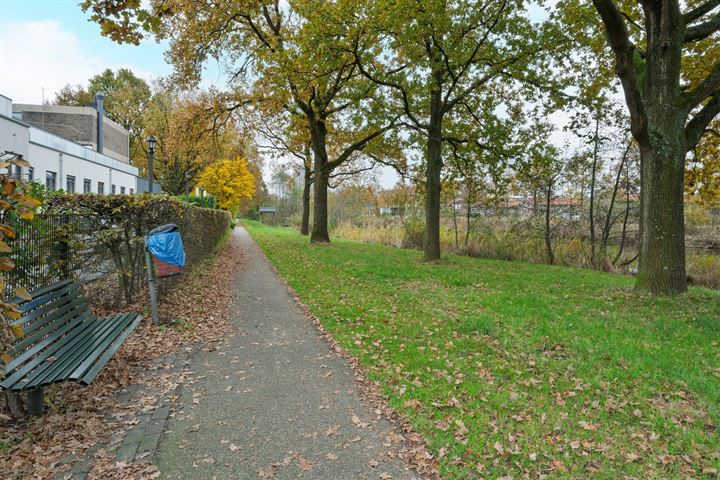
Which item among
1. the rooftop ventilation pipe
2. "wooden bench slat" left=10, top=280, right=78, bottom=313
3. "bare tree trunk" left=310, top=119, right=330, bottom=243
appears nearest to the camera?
"wooden bench slat" left=10, top=280, right=78, bottom=313

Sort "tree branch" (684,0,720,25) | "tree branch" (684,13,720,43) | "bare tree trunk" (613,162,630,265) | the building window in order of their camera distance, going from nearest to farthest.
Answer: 1. "tree branch" (684,13,720,43)
2. "tree branch" (684,0,720,25)
3. "bare tree trunk" (613,162,630,265)
4. the building window

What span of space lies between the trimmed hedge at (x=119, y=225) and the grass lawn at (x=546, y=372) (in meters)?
3.12

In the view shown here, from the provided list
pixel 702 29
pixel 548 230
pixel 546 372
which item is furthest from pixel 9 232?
pixel 548 230

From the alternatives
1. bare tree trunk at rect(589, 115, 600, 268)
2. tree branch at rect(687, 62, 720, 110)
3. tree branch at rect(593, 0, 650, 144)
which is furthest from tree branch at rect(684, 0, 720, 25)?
bare tree trunk at rect(589, 115, 600, 268)

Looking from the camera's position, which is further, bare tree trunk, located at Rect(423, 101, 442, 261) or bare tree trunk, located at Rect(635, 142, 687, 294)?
bare tree trunk, located at Rect(423, 101, 442, 261)

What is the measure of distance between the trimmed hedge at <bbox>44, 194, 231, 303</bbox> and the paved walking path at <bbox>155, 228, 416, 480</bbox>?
2387 mm

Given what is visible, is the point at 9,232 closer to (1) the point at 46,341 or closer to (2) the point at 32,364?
(2) the point at 32,364

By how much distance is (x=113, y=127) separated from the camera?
155 ft

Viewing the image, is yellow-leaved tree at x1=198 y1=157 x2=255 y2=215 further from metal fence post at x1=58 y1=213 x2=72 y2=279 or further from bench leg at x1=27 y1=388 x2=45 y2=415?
bench leg at x1=27 y1=388 x2=45 y2=415

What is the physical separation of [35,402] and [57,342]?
60 centimetres

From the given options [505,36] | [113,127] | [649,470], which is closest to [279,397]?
A: [649,470]

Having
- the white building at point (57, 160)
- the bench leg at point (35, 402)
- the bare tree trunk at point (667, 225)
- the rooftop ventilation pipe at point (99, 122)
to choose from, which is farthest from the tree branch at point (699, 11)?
the rooftop ventilation pipe at point (99, 122)

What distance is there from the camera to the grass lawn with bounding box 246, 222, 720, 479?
125 inches

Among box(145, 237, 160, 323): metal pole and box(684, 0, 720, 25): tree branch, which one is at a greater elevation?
box(684, 0, 720, 25): tree branch
